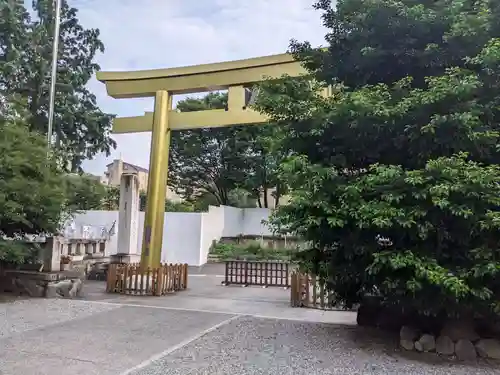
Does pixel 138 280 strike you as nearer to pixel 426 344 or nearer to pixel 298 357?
pixel 298 357

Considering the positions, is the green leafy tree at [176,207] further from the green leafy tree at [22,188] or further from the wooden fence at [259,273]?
the green leafy tree at [22,188]

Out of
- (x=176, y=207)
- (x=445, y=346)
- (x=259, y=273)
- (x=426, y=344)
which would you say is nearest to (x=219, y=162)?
(x=176, y=207)

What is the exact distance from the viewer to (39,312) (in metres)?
7.94

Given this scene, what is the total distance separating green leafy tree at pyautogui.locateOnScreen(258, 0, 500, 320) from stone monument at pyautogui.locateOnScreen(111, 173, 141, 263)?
8778 mm

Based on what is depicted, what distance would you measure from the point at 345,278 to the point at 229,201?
21.5 m

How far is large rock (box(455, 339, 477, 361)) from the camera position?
17.6 feet

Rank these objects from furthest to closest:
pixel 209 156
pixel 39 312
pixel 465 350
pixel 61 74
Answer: pixel 209 156 → pixel 61 74 → pixel 39 312 → pixel 465 350

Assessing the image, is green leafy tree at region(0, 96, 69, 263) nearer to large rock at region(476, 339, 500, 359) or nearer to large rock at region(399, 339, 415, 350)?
large rock at region(399, 339, 415, 350)

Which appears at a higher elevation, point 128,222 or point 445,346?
point 128,222

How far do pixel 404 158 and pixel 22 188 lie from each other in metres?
6.87

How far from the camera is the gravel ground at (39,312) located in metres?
6.78

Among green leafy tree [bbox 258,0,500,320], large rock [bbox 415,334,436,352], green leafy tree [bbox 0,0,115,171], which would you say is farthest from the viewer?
green leafy tree [bbox 0,0,115,171]

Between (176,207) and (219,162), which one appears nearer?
(176,207)

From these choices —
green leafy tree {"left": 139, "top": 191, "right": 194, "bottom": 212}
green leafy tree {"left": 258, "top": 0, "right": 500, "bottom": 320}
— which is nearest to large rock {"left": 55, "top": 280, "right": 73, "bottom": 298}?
green leafy tree {"left": 258, "top": 0, "right": 500, "bottom": 320}
